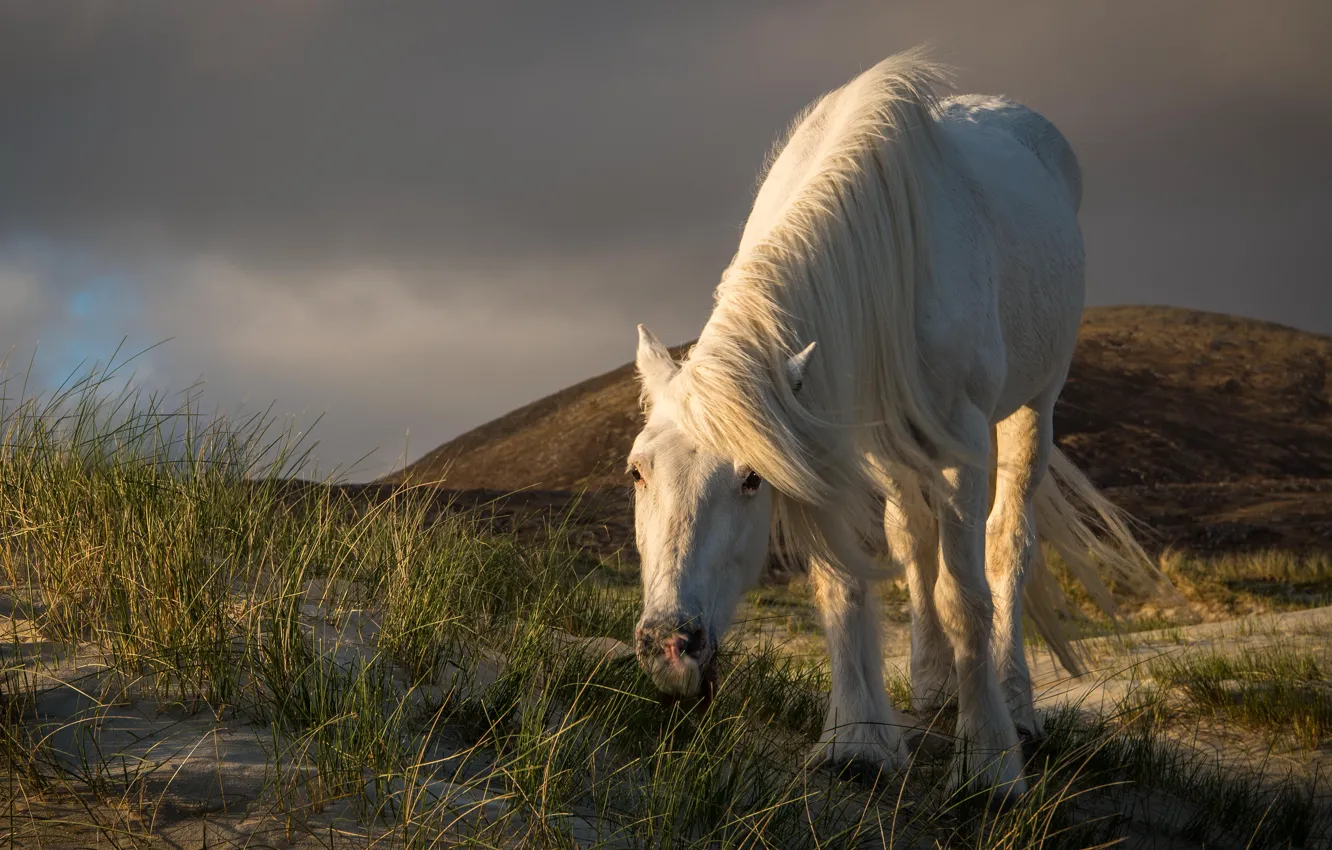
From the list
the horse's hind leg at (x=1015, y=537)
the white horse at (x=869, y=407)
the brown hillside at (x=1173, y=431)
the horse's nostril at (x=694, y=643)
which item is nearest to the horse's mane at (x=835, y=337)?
the white horse at (x=869, y=407)

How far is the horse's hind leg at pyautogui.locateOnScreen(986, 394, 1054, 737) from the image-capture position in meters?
4.79

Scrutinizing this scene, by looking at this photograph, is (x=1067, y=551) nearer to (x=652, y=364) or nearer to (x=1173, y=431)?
(x=652, y=364)

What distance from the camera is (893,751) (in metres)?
3.79

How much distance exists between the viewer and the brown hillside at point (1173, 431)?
47.6 ft

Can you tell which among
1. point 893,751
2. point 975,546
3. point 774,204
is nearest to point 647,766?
point 893,751

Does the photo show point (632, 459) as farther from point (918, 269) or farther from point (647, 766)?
point (918, 269)

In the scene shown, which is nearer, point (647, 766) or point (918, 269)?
point (647, 766)

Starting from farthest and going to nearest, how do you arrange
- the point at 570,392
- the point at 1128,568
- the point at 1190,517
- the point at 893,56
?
the point at 570,392 < the point at 1190,517 < the point at 1128,568 < the point at 893,56

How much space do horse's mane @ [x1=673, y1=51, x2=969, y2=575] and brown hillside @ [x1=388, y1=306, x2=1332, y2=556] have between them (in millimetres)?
8701

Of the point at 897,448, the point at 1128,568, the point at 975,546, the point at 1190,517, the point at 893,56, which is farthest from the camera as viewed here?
the point at 1190,517

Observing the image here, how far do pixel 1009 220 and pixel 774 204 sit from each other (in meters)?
1.17

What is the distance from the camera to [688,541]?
283cm

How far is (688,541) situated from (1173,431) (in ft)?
64.3

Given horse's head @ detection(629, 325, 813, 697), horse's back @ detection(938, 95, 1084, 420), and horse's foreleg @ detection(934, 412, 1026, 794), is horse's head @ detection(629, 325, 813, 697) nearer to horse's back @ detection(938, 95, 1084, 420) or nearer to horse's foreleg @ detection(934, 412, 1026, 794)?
horse's foreleg @ detection(934, 412, 1026, 794)
